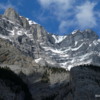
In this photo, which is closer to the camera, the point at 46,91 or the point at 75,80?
the point at 75,80

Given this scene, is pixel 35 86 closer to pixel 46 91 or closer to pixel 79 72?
pixel 46 91

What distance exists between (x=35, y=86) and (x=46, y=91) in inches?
565

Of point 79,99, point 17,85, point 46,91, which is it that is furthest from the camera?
point 46,91

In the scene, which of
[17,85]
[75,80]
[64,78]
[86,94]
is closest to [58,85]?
[64,78]

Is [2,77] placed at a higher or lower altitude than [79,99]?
higher

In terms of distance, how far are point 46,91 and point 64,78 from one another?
16.4 meters

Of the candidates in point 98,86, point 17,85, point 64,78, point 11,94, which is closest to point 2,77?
point 17,85

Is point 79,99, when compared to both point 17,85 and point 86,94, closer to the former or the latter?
point 86,94

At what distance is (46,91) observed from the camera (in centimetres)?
17975

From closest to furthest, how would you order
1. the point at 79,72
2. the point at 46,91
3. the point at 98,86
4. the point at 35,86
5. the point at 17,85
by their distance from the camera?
the point at 98,86
the point at 79,72
the point at 17,85
the point at 46,91
the point at 35,86

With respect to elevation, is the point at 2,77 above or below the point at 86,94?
above

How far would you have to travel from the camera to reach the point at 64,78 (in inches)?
7608

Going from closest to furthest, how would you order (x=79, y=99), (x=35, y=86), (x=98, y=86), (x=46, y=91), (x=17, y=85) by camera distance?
(x=79, y=99) → (x=98, y=86) → (x=17, y=85) → (x=46, y=91) → (x=35, y=86)

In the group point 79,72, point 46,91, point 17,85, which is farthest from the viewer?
point 46,91
